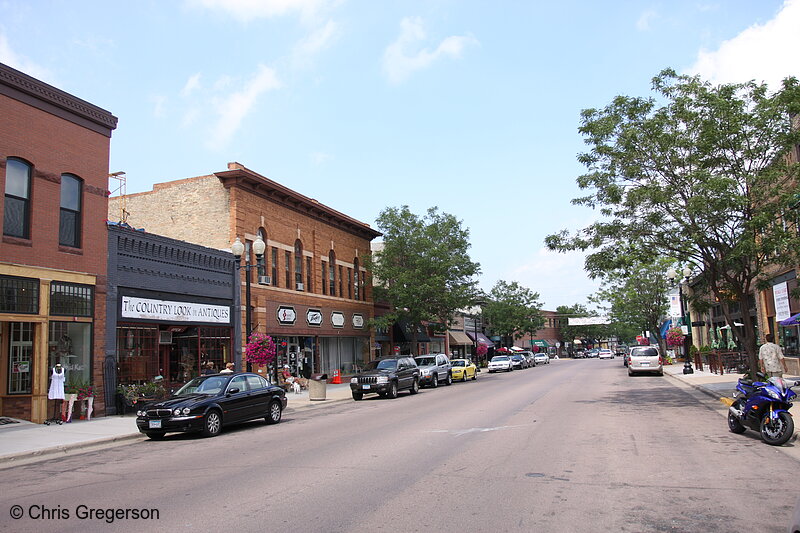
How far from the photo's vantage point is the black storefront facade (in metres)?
19.8

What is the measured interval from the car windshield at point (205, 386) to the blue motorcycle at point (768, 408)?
1126 cm

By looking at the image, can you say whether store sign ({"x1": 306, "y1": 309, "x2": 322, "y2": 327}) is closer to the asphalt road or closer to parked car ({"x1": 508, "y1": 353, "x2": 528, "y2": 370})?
the asphalt road

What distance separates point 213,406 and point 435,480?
25.3 feet

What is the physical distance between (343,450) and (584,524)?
Answer: 570 centimetres

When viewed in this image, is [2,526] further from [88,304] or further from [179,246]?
[179,246]

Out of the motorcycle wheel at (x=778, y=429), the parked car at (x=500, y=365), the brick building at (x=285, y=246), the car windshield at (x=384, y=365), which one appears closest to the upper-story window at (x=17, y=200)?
the brick building at (x=285, y=246)

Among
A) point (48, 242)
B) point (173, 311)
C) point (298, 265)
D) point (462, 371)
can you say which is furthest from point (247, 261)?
point (462, 371)

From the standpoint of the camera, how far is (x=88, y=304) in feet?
61.0

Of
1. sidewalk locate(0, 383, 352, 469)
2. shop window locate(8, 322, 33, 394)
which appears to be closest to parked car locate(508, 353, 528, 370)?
sidewalk locate(0, 383, 352, 469)

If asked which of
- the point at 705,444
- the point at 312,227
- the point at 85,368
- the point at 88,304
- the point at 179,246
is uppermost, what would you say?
the point at 312,227

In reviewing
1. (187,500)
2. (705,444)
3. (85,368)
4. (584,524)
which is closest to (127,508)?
(187,500)

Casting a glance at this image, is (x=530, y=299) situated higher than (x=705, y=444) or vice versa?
(x=530, y=299)

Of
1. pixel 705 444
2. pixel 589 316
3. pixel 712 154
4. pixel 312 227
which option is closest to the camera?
pixel 705 444

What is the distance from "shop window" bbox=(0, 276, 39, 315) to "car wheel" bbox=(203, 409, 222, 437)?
6552mm
